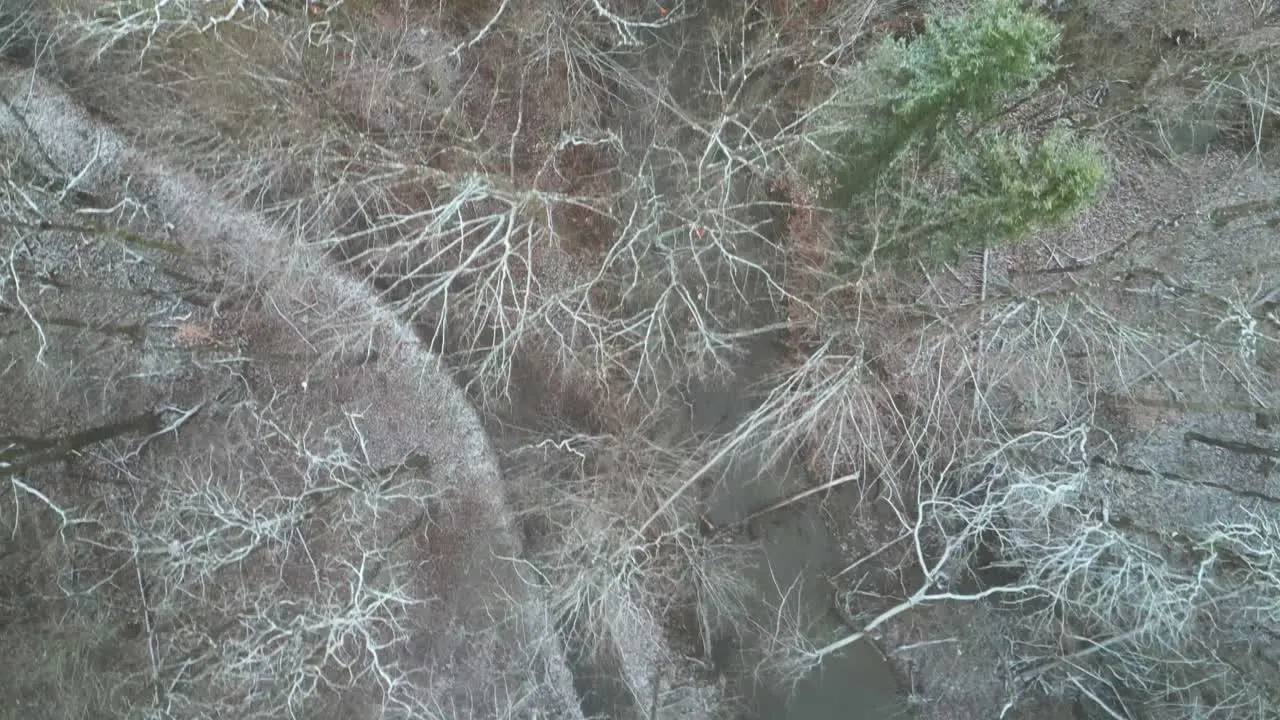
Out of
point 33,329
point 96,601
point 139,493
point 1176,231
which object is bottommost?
point 96,601

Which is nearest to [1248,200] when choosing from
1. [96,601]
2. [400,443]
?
[400,443]


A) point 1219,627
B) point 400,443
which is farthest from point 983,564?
point 400,443

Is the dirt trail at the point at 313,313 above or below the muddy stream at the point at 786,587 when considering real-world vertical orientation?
above

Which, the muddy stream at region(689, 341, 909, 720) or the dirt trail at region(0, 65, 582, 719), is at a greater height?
the dirt trail at region(0, 65, 582, 719)

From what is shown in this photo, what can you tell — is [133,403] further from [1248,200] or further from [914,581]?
[1248,200]

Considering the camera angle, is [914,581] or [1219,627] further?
[914,581]

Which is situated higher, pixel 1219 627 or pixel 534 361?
pixel 534 361

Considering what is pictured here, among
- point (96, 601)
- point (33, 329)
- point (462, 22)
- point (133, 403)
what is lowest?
point (96, 601)

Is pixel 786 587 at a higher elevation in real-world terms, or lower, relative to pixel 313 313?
lower

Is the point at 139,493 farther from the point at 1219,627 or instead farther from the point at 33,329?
the point at 1219,627
